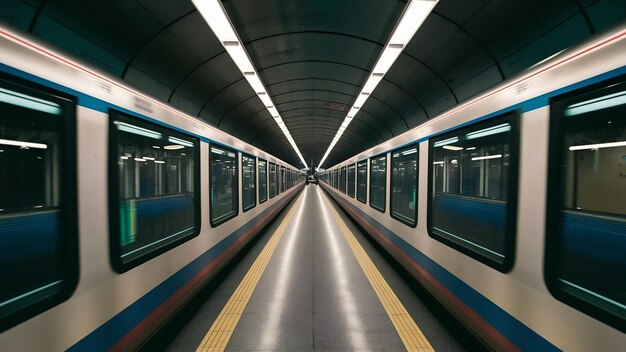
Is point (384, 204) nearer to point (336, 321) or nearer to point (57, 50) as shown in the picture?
point (336, 321)

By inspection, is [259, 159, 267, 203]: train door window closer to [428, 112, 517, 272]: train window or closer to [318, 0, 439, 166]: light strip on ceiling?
[318, 0, 439, 166]: light strip on ceiling

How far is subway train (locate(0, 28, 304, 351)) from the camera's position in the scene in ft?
4.46

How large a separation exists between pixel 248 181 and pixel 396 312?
4402 millimetres

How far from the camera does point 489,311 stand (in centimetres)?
209

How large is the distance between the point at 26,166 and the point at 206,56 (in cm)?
383

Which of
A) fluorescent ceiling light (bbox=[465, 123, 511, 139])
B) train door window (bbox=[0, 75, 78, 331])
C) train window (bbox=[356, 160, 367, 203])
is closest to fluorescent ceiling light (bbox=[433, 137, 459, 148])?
fluorescent ceiling light (bbox=[465, 123, 511, 139])

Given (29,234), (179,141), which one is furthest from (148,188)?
(29,234)

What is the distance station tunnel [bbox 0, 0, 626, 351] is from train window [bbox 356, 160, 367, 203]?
139 centimetres

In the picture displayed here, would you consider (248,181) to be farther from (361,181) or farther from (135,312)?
(135,312)

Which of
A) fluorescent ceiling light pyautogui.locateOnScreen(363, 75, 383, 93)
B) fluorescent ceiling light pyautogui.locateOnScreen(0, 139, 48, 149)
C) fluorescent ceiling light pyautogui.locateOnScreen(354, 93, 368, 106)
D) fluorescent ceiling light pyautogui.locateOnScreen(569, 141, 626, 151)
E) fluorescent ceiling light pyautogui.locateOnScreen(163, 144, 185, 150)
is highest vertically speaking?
fluorescent ceiling light pyautogui.locateOnScreen(354, 93, 368, 106)

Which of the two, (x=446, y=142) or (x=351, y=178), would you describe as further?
(x=351, y=178)

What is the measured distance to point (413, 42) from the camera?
4.35 m

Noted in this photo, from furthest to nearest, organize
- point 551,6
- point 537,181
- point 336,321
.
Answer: point 551,6 → point 336,321 → point 537,181

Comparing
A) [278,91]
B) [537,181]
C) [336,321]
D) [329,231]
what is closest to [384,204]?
[329,231]
